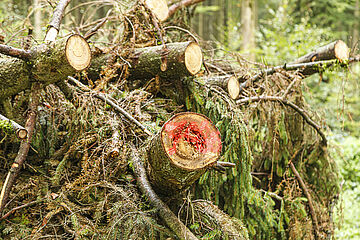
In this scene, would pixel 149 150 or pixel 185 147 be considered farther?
pixel 149 150

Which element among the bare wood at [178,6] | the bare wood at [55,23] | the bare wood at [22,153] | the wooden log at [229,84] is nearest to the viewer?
the bare wood at [22,153]

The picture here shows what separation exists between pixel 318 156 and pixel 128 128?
2.81m

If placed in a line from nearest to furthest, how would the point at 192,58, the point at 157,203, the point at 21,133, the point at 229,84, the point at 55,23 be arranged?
the point at 21,133, the point at 157,203, the point at 55,23, the point at 192,58, the point at 229,84

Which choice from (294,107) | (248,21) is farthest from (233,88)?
(248,21)

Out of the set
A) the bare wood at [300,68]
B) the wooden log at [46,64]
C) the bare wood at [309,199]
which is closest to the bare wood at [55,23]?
the wooden log at [46,64]

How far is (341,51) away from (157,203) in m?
3.52

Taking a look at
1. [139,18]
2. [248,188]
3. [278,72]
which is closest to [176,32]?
[139,18]

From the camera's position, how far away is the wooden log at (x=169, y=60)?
3006 mm

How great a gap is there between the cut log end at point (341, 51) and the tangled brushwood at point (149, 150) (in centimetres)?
4

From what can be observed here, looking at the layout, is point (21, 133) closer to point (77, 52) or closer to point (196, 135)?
point (77, 52)

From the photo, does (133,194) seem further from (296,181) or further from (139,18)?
(296,181)

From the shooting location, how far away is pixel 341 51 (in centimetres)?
421

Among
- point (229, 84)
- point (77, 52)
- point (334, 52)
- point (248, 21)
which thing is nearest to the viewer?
point (77, 52)

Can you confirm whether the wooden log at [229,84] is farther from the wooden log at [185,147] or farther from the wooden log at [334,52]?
the wooden log at [185,147]
